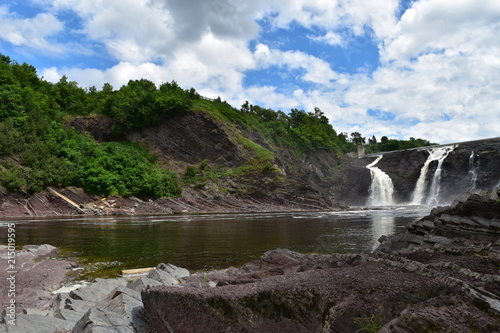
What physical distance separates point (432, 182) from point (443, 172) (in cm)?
247

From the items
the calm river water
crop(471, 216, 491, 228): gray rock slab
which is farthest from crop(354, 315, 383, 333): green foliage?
the calm river water

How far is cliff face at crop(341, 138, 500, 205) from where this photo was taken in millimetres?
53188

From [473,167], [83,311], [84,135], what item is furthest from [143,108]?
[473,167]

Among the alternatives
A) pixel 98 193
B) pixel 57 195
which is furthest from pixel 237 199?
pixel 57 195

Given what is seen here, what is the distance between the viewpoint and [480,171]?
5378 cm

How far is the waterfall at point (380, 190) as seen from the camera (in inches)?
2394

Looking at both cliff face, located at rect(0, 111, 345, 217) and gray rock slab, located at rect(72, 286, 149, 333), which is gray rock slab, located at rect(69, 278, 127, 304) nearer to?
gray rock slab, located at rect(72, 286, 149, 333)

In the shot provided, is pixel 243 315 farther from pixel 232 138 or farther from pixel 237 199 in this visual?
pixel 232 138

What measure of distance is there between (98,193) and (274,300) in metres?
42.5

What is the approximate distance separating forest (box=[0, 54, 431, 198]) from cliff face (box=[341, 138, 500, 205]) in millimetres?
20109

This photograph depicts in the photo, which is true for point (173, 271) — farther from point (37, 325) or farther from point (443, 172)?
point (443, 172)

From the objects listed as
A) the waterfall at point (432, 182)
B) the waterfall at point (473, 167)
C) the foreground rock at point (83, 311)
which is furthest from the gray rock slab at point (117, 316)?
the waterfall at point (473, 167)

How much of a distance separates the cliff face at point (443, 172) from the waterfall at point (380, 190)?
0.79 metres

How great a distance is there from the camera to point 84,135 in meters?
53.0
